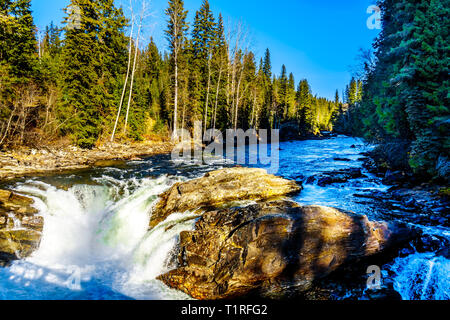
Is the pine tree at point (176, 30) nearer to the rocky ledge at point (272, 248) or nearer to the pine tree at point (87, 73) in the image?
the pine tree at point (87, 73)

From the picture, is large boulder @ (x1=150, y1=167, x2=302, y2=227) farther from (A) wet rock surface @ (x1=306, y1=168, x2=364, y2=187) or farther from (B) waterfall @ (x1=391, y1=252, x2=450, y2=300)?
(B) waterfall @ (x1=391, y1=252, x2=450, y2=300)

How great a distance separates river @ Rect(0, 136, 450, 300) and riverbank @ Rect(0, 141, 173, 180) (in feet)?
6.13

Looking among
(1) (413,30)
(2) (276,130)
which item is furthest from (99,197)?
(2) (276,130)

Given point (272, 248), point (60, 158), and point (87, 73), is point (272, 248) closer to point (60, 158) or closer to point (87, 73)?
point (60, 158)

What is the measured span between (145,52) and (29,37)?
85.9ft

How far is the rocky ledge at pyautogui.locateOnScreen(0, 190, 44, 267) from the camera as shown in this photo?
5926 mm

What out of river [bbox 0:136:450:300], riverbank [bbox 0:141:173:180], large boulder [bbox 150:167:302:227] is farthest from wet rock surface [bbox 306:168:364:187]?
riverbank [bbox 0:141:173:180]

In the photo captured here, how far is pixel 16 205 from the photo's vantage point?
6941 millimetres

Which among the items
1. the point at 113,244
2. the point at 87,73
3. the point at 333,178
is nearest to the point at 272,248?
the point at 113,244

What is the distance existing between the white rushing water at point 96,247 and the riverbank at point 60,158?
107 inches

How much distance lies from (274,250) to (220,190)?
404 centimetres

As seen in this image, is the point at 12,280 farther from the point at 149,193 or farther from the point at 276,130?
the point at 276,130

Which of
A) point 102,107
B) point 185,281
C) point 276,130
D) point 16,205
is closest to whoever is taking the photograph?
point 185,281

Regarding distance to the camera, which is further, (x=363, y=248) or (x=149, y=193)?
(x=149, y=193)
